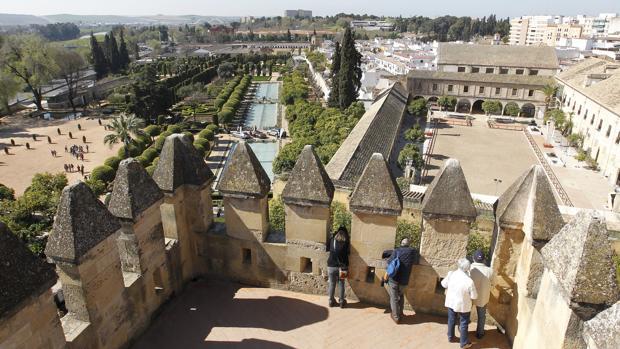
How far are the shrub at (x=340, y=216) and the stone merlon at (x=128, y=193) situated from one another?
11.1 meters

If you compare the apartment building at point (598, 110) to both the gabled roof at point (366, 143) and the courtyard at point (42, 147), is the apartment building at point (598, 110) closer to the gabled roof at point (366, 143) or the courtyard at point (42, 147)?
the gabled roof at point (366, 143)

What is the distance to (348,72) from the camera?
45.4 m

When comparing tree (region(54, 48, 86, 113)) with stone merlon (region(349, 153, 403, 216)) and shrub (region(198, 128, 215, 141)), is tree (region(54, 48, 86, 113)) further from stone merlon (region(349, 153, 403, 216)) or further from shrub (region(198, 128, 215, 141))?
stone merlon (region(349, 153, 403, 216))

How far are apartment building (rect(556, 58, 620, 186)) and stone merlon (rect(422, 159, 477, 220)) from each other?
31743 millimetres

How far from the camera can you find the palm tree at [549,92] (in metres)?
51.1

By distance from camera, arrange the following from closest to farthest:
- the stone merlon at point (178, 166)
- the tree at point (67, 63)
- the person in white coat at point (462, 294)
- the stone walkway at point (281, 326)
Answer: the person in white coat at point (462, 294) → the stone walkway at point (281, 326) → the stone merlon at point (178, 166) → the tree at point (67, 63)

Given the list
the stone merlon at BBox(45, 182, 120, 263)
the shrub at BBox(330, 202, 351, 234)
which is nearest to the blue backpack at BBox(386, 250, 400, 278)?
the stone merlon at BBox(45, 182, 120, 263)

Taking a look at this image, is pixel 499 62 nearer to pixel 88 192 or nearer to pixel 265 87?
pixel 265 87

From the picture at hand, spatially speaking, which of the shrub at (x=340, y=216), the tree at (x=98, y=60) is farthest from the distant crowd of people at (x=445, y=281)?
the tree at (x=98, y=60)

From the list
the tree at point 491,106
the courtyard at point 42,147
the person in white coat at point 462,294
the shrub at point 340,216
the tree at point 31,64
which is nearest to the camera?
the person in white coat at point 462,294

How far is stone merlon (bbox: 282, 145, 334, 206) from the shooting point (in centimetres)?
680

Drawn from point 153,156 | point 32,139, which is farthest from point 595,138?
point 32,139

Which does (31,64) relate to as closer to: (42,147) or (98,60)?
(98,60)

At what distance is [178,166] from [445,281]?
15.2 ft
